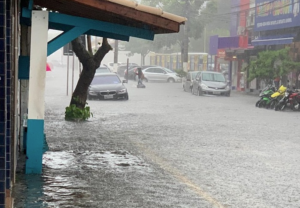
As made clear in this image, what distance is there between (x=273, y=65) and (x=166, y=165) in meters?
28.3

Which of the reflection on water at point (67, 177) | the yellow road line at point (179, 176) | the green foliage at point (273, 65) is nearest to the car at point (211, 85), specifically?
the green foliage at point (273, 65)

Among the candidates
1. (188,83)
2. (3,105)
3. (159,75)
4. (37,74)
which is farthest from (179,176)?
(159,75)

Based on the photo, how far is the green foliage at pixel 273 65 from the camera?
128 ft

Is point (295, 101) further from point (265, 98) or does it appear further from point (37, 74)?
point (37, 74)

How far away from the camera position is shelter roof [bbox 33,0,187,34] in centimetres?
992

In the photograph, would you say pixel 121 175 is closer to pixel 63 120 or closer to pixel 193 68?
pixel 63 120

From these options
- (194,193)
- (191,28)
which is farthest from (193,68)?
(194,193)

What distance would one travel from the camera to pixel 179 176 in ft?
36.4

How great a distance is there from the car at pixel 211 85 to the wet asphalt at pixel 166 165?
58.8 feet

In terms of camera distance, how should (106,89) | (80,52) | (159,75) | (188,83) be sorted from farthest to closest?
(159,75) → (188,83) → (106,89) → (80,52)

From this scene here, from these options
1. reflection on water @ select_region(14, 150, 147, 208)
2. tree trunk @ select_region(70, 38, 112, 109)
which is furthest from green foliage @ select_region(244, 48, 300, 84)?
reflection on water @ select_region(14, 150, 147, 208)

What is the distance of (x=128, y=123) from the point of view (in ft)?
72.1

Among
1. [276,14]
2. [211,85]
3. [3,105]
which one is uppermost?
[276,14]

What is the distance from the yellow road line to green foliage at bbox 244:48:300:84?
966 inches
